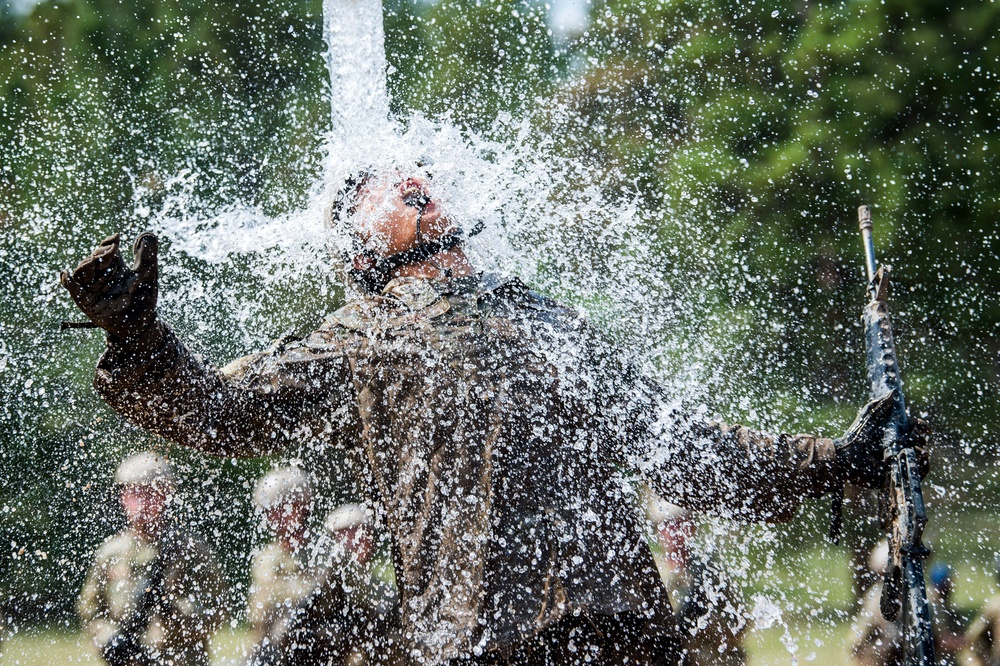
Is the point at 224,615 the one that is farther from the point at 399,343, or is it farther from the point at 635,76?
the point at 635,76

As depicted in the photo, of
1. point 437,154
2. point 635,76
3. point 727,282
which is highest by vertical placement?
point 635,76

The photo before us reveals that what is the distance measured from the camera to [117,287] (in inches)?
82.5

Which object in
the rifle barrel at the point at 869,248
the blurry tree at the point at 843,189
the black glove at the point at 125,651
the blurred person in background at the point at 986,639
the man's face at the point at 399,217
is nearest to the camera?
the man's face at the point at 399,217

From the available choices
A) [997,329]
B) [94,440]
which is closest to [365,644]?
[94,440]

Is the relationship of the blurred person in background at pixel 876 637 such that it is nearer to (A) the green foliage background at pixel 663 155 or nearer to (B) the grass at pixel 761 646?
(B) the grass at pixel 761 646

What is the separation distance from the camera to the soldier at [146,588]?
15.5 feet

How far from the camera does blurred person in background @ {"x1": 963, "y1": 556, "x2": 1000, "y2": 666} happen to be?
5.34 meters

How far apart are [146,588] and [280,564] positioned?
72 centimetres

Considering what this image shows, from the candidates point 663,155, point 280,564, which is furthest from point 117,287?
point 663,155

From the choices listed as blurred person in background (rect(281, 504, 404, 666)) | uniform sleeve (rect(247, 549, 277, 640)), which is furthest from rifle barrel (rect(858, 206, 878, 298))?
uniform sleeve (rect(247, 549, 277, 640))

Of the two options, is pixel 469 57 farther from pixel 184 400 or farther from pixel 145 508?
pixel 184 400

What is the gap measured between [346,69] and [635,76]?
8.85ft

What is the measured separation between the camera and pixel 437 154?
303 centimetres

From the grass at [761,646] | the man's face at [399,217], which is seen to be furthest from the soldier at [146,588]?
the man's face at [399,217]
